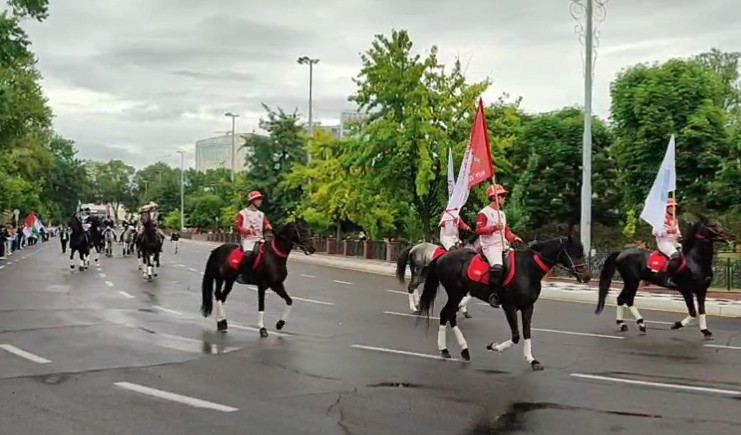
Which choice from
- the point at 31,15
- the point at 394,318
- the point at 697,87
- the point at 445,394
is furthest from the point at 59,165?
the point at 445,394

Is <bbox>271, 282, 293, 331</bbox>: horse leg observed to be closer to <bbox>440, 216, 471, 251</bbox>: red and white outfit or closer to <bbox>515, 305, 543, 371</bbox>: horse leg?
<bbox>440, 216, 471, 251</bbox>: red and white outfit

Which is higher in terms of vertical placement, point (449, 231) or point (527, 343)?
point (449, 231)

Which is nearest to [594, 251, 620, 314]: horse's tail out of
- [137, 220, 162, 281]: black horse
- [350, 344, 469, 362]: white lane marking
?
[350, 344, 469, 362]: white lane marking

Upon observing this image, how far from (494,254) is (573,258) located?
1136mm

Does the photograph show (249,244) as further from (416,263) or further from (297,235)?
(416,263)

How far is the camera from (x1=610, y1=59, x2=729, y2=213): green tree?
106 ft

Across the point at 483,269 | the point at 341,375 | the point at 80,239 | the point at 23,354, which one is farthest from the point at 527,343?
the point at 80,239

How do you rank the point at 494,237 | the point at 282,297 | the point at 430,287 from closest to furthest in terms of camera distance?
the point at 494,237, the point at 430,287, the point at 282,297

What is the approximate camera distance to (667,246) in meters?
15.0

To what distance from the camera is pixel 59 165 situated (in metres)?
118

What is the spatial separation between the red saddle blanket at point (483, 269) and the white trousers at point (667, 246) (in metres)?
4.98

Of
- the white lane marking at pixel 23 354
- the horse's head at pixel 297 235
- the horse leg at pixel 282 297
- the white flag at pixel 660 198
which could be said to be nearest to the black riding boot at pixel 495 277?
the horse's head at pixel 297 235

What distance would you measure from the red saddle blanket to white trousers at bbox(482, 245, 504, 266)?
0.26ft

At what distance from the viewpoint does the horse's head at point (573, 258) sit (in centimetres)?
1144
